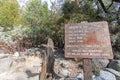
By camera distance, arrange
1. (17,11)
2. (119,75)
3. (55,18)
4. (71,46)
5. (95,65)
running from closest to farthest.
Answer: (71,46)
(119,75)
(95,65)
(55,18)
(17,11)

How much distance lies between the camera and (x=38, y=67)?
375 inches

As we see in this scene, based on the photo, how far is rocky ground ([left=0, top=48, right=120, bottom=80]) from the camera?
8.49 m

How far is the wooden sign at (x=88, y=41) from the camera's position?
499cm

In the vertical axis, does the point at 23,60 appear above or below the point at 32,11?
below

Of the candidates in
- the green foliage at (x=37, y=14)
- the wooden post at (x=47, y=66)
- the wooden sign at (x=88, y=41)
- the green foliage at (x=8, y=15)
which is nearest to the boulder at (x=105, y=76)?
the wooden post at (x=47, y=66)

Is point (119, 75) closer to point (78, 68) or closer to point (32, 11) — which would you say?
point (78, 68)

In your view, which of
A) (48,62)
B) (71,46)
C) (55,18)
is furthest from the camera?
(55,18)

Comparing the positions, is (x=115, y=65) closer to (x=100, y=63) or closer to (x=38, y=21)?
(x=100, y=63)

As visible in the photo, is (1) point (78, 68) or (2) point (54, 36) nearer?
(1) point (78, 68)

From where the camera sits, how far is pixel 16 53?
11195 mm

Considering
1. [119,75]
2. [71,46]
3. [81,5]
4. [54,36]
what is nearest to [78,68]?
[119,75]

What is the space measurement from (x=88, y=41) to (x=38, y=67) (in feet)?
15.4

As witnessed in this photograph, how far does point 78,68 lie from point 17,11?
621 cm

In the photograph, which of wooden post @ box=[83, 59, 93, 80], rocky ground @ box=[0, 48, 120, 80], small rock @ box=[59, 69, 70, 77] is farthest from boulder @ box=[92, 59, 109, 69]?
wooden post @ box=[83, 59, 93, 80]
